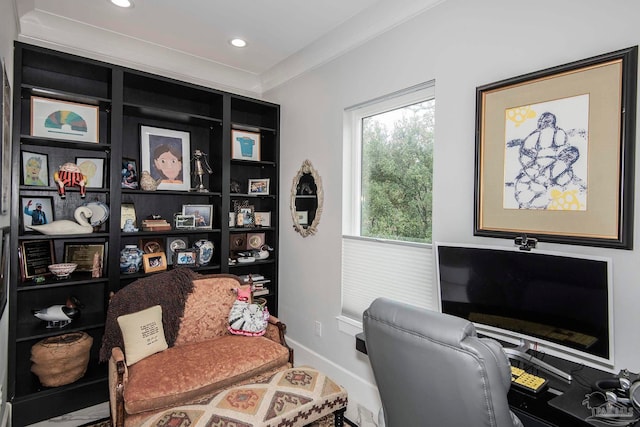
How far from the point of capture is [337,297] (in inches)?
115

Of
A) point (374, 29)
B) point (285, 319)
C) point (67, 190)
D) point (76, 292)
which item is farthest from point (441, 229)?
point (76, 292)

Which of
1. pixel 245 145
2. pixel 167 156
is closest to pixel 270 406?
pixel 167 156

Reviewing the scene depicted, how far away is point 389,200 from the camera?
2623mm

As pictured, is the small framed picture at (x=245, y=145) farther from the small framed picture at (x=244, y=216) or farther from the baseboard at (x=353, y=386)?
the baseboard at (x=353, y=386)

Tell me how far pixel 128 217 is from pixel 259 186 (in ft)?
4.06

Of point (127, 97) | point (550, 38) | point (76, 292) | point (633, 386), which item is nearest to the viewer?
point (633, 386)

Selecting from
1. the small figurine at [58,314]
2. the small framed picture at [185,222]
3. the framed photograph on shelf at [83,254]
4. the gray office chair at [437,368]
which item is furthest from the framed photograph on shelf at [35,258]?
the gray office chair at [437,368]

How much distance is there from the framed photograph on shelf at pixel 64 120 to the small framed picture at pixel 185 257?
113 cm

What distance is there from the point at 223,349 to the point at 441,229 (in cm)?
165

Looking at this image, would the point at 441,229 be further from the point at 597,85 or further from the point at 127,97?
the point at 127,97

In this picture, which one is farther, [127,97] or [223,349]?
[127,97]

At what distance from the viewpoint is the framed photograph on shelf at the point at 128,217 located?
9.46 ft

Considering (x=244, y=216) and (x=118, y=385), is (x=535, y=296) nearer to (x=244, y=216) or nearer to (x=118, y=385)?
(x=118, y=385)

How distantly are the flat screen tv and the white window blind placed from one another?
1.26 ft
